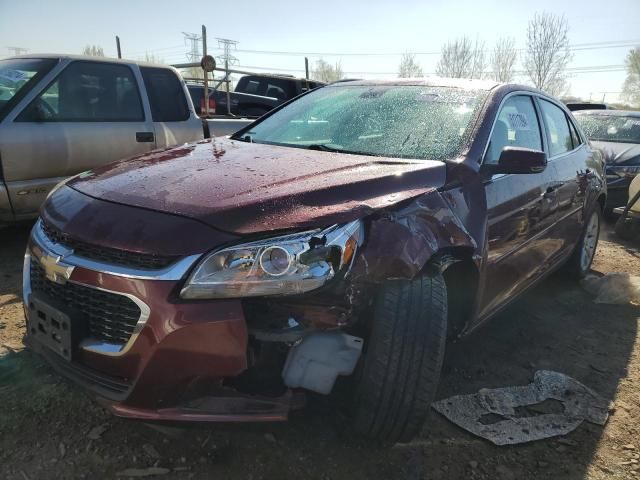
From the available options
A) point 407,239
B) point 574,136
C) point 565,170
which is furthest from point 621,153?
point 407,239

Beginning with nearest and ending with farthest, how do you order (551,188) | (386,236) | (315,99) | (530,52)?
1. (386,236)
2. (551,188)
3. (315,99)
4. (530,52)

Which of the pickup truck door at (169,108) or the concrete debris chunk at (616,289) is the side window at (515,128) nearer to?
the concrete debris chunk at (616,289)

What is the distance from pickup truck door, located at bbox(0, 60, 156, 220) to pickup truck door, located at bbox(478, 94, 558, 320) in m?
3.52

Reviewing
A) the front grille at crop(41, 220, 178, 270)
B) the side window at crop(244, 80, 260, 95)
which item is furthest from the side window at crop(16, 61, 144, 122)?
the side window at crop(244, 80, 260, 95)

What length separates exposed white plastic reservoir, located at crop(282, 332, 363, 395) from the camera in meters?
1.90

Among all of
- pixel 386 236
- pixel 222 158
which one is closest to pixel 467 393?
pixel 386 236

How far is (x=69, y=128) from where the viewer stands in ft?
15.2

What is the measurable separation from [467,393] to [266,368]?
142cm

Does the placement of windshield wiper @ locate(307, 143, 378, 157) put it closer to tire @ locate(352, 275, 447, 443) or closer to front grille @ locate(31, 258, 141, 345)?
tire @ locate(352, 275, 447, 443)

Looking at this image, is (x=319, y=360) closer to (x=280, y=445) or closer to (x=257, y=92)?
(x=280, y=445)

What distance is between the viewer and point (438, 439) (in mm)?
2438

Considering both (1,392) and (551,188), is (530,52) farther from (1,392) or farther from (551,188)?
(1,392)

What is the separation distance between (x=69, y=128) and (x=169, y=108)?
3.78 feet

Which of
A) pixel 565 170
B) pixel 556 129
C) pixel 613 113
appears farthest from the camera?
pixel 613 113
